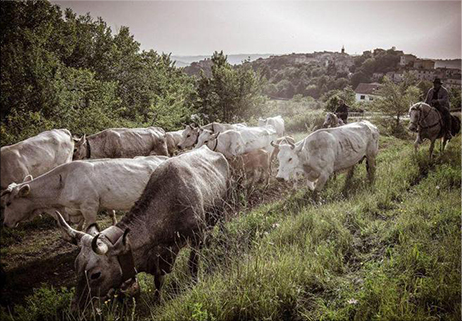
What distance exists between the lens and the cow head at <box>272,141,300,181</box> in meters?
7.57

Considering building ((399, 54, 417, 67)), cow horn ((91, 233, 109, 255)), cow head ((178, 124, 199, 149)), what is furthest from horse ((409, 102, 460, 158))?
building ((399, 54, 417, 67))

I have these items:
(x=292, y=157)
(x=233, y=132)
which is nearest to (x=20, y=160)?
(x=292, y=157)

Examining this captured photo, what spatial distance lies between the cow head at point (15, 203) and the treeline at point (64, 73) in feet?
2.71

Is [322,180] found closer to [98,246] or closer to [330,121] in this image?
[98,246]

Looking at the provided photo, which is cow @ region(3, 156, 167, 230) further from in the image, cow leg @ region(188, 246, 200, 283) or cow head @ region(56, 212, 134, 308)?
cow leg @ region(188, 246, 200, 283)

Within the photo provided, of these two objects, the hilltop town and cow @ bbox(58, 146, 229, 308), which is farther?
the hilltop town

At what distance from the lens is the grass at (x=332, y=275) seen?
285 cm

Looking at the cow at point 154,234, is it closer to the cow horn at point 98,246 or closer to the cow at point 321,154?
the cow horn at point 98,246

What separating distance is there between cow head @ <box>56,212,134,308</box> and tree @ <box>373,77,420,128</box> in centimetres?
2441

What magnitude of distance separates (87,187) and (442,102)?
13.5 meters

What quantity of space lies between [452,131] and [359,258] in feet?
35.0

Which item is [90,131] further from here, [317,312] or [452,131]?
[452,131]

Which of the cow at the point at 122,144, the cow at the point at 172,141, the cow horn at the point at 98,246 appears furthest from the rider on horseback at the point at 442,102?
the cow horn at the point at 98,246

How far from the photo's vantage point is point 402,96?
2306 centimetres
